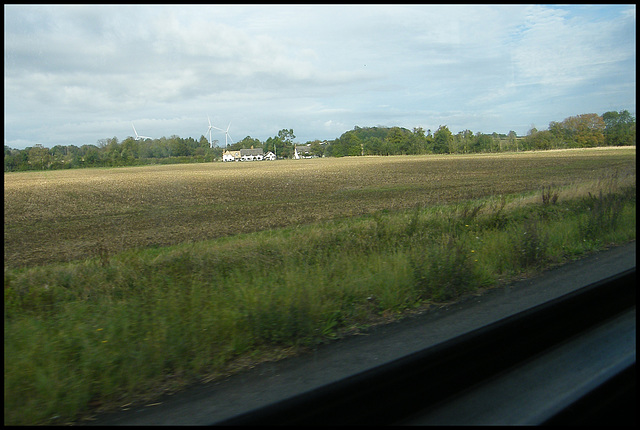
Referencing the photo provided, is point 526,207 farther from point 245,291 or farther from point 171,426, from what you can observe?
point 171,426

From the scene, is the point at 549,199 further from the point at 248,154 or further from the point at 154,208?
the point at 248,154

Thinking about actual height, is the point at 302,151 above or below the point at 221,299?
above

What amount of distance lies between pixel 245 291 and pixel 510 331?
2936 millimetres

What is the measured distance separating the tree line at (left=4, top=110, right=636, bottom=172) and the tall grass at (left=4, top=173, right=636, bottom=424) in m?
2.85

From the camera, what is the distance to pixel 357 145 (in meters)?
35.4

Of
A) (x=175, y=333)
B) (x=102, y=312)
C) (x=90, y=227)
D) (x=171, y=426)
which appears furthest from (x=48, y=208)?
(x=171, y=426)

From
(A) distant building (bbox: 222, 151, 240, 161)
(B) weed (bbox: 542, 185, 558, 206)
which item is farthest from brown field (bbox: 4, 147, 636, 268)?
(A) distant building (bbox: 222, 151, 240, 161)

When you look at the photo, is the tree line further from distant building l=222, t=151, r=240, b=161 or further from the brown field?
distant building l=222, t=151, r=240, b=161

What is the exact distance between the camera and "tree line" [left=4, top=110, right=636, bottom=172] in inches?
456

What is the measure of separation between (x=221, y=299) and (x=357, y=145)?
3125cm

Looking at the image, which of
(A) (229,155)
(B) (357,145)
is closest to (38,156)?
(B) (357,145)

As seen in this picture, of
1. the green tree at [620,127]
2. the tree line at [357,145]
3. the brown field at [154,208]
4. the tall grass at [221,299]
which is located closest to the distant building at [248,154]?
the tree line at [357,145]

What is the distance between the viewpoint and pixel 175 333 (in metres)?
4.20

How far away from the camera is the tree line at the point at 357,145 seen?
456 inches
